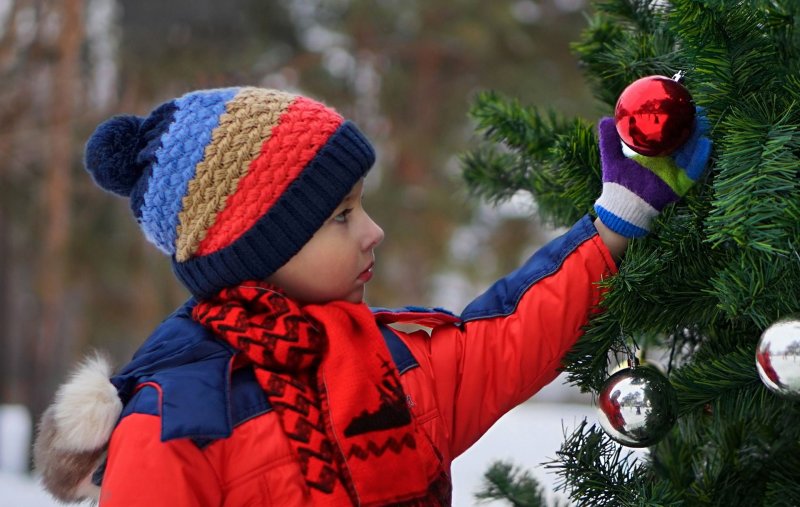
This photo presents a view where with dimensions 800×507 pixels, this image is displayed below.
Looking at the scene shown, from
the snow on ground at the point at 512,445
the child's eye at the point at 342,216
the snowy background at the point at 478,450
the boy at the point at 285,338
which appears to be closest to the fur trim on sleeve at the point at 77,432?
the boy at the point at 285,338

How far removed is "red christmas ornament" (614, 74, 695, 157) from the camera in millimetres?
1036

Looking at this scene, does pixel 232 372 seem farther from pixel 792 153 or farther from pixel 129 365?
pixel 792 153

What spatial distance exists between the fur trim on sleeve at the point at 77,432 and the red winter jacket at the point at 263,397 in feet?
0.10

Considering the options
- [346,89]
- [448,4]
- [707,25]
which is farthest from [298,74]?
[707,25]

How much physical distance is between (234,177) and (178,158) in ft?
0.35

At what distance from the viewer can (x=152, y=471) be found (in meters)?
1.22

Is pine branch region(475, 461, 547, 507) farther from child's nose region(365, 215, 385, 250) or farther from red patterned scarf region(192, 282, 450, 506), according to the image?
child's nose region(365, 215, 385, 250)

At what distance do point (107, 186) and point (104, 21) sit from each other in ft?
19.3

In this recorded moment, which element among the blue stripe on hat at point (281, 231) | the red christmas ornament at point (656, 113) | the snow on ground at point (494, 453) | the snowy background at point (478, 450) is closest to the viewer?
the red christmas ornament at point (656, 113)

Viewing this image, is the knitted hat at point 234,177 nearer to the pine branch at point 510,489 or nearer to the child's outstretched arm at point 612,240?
the child's outstretched arm at point 612,240

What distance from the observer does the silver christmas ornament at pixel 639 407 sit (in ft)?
3.57

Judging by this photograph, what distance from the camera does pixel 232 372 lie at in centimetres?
139

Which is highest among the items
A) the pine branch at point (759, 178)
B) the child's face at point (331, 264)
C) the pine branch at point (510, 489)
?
the child's face at point (331, 264)

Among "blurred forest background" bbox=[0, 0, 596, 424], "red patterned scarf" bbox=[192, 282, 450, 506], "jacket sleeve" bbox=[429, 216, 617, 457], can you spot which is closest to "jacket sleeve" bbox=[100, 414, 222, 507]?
"red patterned scarf" bbox=[192, 282, 450, 506]
